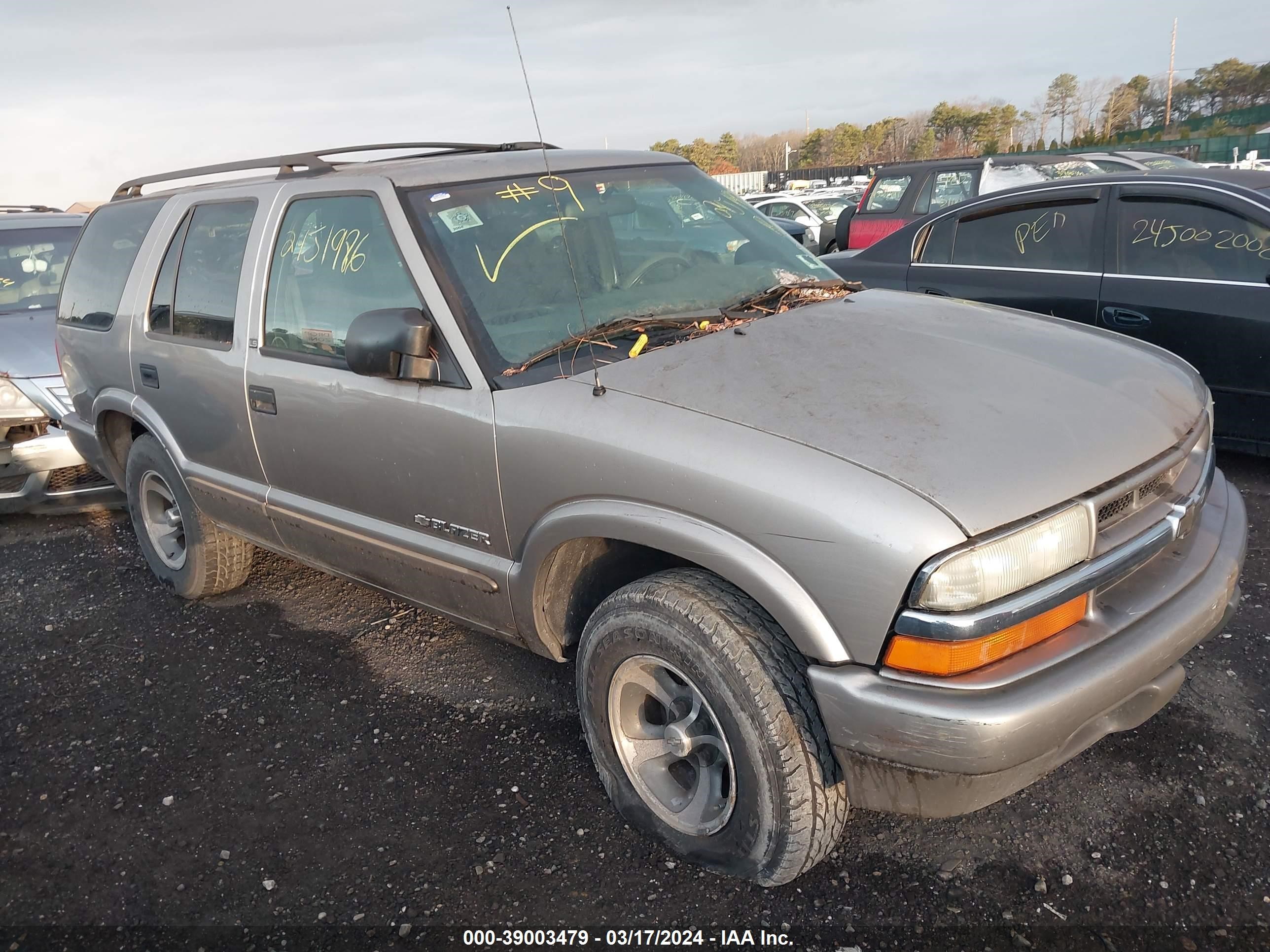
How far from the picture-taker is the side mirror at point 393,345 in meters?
2.62

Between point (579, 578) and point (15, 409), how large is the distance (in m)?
4.58

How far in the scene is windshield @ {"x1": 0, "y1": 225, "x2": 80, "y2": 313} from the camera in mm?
6641

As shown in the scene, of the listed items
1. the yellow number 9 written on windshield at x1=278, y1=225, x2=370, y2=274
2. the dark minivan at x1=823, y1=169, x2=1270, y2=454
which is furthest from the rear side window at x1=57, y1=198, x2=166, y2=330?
the dark minivan at x1=823, y1=169, x2=1270, y2=454

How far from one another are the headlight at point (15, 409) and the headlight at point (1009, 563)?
5.58 m

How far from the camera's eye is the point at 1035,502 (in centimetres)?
200

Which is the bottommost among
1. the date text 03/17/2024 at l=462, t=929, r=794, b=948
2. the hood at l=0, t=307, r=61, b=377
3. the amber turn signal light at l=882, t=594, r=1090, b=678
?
the date text 03/17/2024 at l=462, t=929, r=794, b=948

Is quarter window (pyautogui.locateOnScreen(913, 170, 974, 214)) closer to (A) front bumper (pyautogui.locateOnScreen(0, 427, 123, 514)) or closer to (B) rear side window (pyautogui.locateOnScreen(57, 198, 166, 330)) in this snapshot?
(B) rear side window (pyautogui.locateOnScreen(57, 198, 166, 330))

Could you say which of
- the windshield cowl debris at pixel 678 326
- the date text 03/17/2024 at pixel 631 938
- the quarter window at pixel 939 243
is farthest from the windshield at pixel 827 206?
the date text 03/17/2024 at pixel 631 938

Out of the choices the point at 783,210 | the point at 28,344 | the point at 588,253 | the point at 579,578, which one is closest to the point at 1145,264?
the point at 588,253

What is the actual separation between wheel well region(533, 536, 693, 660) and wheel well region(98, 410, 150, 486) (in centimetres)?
286

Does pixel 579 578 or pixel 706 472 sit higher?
pixel 706 472

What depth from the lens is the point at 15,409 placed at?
5.51 metres

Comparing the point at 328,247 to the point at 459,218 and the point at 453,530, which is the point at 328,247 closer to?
the point at 459,218

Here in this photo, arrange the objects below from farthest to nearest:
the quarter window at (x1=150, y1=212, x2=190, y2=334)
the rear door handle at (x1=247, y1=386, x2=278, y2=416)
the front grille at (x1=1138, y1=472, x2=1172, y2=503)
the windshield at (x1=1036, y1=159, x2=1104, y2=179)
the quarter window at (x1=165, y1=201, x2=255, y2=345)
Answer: the windshield at (x1=1036, y1=159, x2=1104, y2=179) → the quarter window at (x1=150, y1=212, x2=190, y2=334) → the quarter window at (x1=165, y1=201, x2=255, y2=345) → the rear door handle at (x1=247, y1=386, x2=278, y2=416) → the front grille at (x1=1138, y1=472, x2=1172, y2=503)
